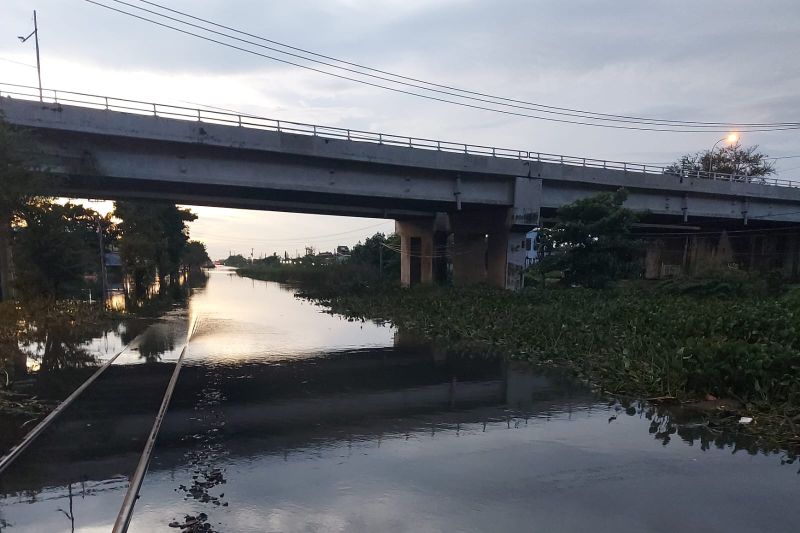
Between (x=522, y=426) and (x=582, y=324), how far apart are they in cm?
757

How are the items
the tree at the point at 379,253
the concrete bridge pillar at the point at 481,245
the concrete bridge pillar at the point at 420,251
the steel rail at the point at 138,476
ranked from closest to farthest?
the steel rail at the point at 138,476
the concrete bridge pillar at the point at 481,245
the concrete bridge pillar at the point at 420,251
the tree at the point at 379,253

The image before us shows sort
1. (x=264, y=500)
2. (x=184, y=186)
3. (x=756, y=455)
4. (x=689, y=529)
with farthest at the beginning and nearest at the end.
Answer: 1. (x=184, y=186)
2. (x=756, y=455)
3. (x=264, y=500)
4. (x=689, y=529)

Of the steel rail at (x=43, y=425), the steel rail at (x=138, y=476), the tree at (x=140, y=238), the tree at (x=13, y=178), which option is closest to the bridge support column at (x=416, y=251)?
the tree at (x=140, y=238)

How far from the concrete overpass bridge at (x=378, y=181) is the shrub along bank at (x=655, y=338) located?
279 inches

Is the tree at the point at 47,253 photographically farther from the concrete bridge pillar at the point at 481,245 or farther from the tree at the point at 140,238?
the concrete bridge pillar at the point at 481,245

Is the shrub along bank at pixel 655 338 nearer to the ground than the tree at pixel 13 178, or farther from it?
nearer to the ground

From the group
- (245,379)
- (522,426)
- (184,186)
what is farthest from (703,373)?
(184,186)

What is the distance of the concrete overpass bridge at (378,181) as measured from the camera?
1992 centimetres

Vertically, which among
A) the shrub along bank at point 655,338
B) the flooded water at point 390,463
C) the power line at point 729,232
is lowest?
the flooded water at point 390,463

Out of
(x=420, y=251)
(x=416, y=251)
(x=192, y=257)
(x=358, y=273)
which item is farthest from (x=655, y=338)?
(x=192, y=257)

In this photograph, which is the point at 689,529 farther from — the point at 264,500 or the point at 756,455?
the point at 264,500

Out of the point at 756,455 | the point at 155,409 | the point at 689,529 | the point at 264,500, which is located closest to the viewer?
the point at 689,529

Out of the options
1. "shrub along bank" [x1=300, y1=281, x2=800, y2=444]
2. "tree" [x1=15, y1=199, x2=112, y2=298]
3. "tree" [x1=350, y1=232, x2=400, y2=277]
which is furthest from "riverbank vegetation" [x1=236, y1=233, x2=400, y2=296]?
"tree" [x1=15, y1=199, x2=112, y2=298]

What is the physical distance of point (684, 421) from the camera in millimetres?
7699
